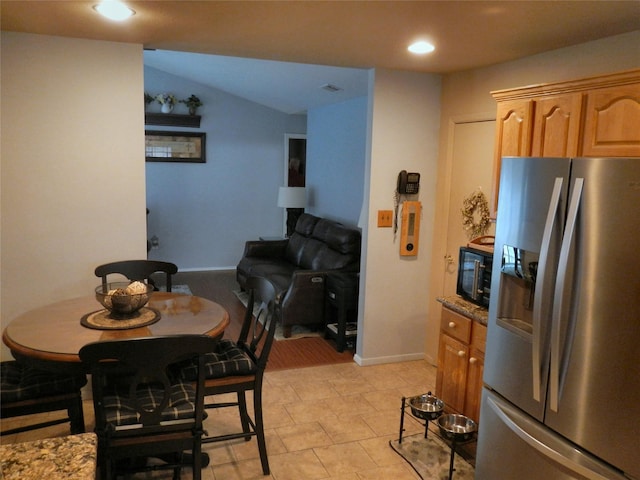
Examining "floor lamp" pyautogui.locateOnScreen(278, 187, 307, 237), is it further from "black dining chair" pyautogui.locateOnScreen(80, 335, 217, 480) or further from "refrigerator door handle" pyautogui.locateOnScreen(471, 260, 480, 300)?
"black dining chair" pyautogui.locateOnScreen(80, 335, 217, 480)

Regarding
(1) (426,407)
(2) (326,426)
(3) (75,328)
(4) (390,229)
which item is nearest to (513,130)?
(4) (390,229)

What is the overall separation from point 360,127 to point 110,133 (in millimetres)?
3128

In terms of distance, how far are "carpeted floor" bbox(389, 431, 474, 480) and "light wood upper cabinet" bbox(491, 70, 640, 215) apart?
157 centimetres

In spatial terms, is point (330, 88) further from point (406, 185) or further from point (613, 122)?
point (613, 122)

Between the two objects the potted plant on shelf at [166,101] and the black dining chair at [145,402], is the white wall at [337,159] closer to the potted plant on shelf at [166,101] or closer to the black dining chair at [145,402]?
the potted plant on shelf at [166,101]

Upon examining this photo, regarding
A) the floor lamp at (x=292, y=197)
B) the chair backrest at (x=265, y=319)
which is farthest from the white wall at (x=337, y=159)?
the chair backrest at (x=265, y=319)

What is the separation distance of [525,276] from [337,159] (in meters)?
4.41

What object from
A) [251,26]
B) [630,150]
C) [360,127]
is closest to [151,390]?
[251,26]

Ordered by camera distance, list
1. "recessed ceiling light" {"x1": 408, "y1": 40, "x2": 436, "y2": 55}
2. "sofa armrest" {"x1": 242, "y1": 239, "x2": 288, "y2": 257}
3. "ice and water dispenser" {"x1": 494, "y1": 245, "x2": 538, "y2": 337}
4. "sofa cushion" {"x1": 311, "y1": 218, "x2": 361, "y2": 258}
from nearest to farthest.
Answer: "ice and water dispenser" {"x1": 494, "y1": 245, "x2": 538, "y2": 337}
"recessed ceiling light" {"x1": 408, "y1": 40, "x2": 436, "y2": 55}
"sofa cushion" {"x1": 311, "y1": 218, "x2": 361, "y2": 258}
"sofa armrest" {"x1": 242, "y1": 239, "x2": 288, "y2": 257}

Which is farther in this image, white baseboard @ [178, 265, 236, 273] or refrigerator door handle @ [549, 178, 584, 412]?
Result: white baseboard @ [178, 265, 236, 273]

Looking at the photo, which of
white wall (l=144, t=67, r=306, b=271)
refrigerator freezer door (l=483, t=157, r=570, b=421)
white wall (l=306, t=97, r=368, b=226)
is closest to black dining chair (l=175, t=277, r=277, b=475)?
refrigerator freezer door (l=483, t=157, r=570, b=421)

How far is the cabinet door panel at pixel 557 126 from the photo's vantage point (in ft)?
7.86

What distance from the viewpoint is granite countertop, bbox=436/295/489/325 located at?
2.96 meters

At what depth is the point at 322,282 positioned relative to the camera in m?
4.86
